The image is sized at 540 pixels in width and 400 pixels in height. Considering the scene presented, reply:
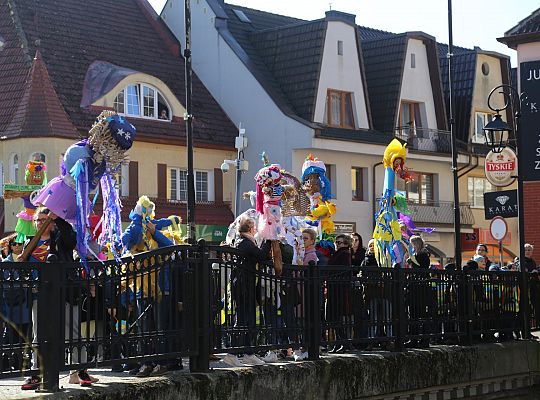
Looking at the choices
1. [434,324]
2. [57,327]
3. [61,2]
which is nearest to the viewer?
[57,327]

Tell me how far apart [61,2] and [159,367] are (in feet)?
112

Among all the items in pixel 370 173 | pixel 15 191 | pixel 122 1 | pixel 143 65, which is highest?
pixel 122 1

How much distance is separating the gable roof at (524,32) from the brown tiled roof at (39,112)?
586 inches

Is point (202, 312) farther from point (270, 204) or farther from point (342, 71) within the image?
point (342, 71)

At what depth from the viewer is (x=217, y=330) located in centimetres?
1155

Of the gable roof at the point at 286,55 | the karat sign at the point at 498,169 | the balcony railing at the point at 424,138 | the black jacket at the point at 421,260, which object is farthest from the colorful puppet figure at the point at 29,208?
the balcony railing at the point at 424,138

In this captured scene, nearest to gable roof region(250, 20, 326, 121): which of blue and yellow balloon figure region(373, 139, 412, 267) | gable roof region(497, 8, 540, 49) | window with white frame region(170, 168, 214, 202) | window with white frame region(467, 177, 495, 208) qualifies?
window with white frame region(170, 168, 214, 202)

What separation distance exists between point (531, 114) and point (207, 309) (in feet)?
49.6

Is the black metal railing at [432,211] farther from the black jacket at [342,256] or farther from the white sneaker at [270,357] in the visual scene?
the white sneaker at [270,357]

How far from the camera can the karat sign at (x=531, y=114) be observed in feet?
81.9

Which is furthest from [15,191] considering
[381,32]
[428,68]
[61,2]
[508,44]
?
[381,32]

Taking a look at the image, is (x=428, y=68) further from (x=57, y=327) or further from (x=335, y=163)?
(x=57, y=327)

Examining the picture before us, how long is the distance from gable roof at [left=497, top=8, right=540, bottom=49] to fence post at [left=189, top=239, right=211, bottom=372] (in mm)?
19384

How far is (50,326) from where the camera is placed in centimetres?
940
